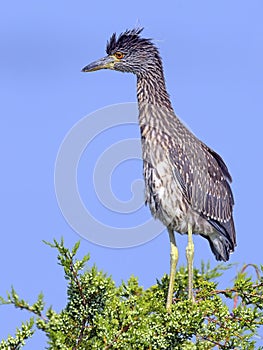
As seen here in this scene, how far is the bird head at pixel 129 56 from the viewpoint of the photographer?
7359 mm

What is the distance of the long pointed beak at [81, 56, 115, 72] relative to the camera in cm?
733

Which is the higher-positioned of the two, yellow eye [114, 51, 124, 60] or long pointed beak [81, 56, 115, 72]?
yellow eye [114, 51, 124, 60]

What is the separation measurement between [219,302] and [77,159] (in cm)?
184

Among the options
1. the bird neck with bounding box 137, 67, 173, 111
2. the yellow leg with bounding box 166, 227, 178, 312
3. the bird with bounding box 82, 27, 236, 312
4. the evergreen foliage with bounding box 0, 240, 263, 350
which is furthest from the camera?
the bird neck with bounding box 137, 67, 173, 111

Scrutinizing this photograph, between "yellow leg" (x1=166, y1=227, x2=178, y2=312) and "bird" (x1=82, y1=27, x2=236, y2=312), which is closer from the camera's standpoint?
"yellow leg" (x1=166, y1=227, x2=178, y2=312)

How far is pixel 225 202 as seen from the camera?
24.6ft

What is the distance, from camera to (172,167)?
6.87 meters

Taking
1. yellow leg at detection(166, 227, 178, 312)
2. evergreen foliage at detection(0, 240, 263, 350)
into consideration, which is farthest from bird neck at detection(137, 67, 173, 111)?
evergreen foliage at detection(0, 240, 263, 350)

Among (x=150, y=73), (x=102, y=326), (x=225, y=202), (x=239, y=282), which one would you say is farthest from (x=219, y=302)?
(x=150, y=73)

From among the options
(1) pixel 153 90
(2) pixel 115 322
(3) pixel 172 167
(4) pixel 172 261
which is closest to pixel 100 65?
(1) pixel 153 90

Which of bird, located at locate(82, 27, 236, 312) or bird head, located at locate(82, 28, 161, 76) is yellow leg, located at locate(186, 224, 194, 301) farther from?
bird head, located at locate(82, 28, 161, 76)

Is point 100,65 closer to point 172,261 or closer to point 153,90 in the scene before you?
point 153,90

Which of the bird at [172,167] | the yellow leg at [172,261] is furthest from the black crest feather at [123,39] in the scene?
the yellow leg at [172,261]

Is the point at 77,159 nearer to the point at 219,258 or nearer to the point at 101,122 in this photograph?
the point at 101,122
